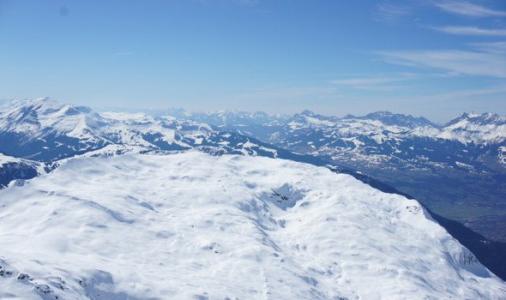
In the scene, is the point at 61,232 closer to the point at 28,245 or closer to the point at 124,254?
the point at 28,245

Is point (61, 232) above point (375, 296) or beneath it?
above

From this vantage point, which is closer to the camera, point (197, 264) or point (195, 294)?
point (195, 294)

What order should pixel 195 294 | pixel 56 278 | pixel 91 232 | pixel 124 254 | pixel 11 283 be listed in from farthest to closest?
pixel 91 232 → pixel 124 254 → pixel 195 294 → pixel 56 278 → pixel 11 283

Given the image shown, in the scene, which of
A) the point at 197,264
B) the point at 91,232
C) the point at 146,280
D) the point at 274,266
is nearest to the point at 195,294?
the point at 146,280

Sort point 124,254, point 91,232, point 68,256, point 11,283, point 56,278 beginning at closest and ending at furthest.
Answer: point 11,283, point 56,278, point 68,256, point 124,254, point 91,232

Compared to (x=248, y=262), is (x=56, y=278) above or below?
above

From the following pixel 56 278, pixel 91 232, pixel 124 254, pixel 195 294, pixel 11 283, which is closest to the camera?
pixel 11 283

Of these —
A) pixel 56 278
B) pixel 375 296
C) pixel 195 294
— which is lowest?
pixel 375 296

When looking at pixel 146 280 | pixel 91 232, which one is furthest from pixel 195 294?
pixel 91 232

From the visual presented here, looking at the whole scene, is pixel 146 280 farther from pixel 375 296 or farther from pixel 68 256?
pixel 375 296
